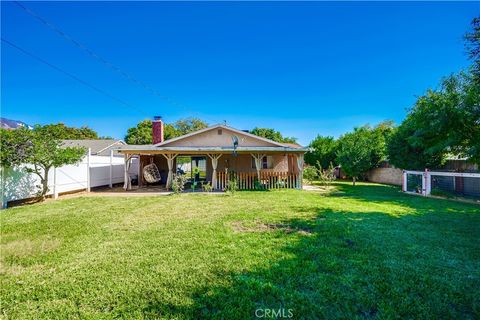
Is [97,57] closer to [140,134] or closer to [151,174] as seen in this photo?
[151,174]

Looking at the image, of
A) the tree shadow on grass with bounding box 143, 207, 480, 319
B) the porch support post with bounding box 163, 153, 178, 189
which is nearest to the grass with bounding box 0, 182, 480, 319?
the tree shadow on grass with bounding box 143, 207, 480, 319

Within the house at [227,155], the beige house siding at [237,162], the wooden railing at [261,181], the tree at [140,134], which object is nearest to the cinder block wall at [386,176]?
the house at [227,155]

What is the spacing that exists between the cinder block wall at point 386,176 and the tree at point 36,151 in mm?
21257

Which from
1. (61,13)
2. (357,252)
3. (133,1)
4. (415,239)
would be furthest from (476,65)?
(61,13)

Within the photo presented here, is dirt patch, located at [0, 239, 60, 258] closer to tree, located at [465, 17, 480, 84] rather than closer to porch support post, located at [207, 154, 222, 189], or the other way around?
porch support post, located at [207, 154, 222, 189]

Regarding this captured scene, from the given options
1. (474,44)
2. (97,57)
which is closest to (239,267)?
(474,44)

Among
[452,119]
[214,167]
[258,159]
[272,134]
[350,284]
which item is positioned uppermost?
[272,134]

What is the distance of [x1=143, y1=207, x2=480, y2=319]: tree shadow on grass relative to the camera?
8.93ft

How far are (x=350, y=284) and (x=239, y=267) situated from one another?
5.28ft

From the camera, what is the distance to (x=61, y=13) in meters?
8.71

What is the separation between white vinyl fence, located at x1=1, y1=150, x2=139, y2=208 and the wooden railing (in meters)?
7.80

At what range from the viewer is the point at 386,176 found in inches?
785

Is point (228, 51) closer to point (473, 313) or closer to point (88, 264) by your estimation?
point (88, 264)

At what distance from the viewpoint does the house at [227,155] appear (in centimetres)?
1445
